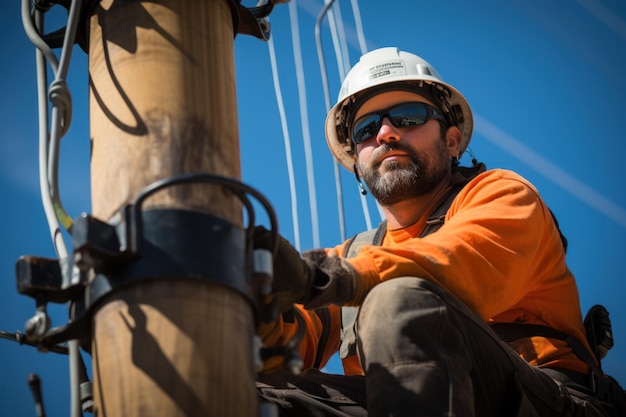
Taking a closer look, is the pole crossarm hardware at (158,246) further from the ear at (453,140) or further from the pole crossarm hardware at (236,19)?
the ear at (453,140)

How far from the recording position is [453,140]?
17.4 ft

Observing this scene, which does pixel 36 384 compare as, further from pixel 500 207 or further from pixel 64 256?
pixel 500 207

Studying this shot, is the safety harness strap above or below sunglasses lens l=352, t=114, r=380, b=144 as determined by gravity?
below

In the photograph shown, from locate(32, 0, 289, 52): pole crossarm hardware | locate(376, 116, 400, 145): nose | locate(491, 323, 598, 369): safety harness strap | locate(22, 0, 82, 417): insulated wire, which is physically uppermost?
locate(376, 116, 400, 145): nose

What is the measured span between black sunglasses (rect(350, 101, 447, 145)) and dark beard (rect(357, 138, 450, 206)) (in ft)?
0.39

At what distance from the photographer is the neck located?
4.92m

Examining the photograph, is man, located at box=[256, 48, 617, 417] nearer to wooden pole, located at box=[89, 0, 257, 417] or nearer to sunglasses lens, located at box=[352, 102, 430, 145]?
sunglasses lens, located at box=[352, 102, 430, 145]

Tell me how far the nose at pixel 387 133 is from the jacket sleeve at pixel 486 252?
2.19 feet

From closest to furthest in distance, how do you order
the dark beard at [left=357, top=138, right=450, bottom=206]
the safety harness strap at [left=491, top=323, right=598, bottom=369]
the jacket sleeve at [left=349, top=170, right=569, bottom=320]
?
the jacket sleeve at [left=349, top=170, right=569, bottom=320]
the safety harness strap at [left=491, top=323, right=598, bottom=369]
the dark beard at [left=357, top=138, right=450, bottom=206]

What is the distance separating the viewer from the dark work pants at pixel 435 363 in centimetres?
278

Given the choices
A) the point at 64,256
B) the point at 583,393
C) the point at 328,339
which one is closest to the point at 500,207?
the point at 583,393

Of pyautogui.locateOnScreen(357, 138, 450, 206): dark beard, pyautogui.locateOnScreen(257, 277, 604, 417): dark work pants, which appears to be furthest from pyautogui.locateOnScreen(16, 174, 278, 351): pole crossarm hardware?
pyautogui.locateOnScreen(357, 138, 450, 206): dark beard

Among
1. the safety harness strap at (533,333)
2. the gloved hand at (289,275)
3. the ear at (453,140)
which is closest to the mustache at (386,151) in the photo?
the ear at (453,140)

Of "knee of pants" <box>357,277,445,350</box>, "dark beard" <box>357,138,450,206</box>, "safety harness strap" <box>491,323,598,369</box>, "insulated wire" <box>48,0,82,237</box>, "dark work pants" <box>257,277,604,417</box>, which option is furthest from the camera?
"dark beard" <box>357,138,450,206</box>
